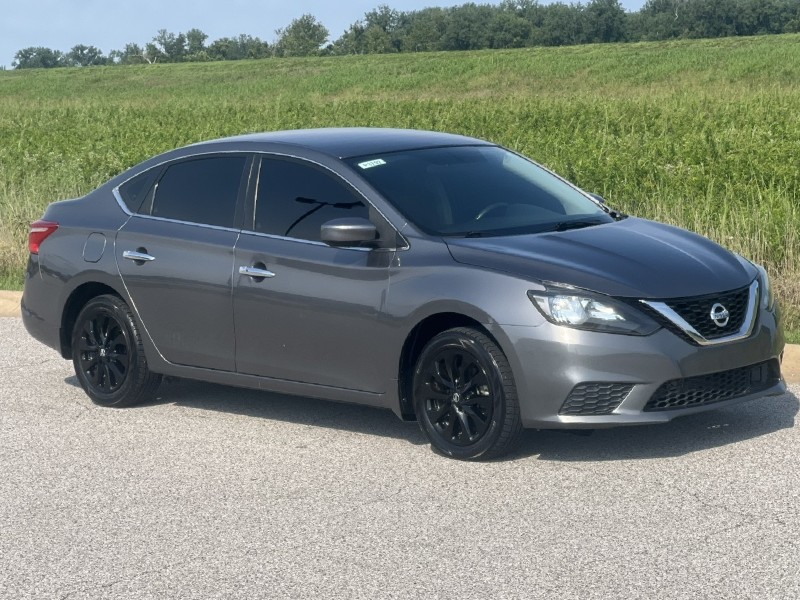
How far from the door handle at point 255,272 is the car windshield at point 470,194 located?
73cm

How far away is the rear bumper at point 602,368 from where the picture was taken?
634cm

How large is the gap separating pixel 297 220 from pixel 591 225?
Answer: 5.16 ft

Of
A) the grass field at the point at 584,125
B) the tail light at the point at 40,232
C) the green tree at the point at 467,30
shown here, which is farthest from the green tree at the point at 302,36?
the tail light at the point at 40,232

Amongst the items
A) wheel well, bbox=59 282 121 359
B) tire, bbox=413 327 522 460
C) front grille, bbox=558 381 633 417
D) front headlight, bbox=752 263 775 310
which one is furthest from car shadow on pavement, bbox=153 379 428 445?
front headlight, bbox=752 263 775 310

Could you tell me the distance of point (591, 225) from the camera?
7.43 meters

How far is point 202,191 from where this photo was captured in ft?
A: 26.3

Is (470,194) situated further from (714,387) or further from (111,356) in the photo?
(111,356)

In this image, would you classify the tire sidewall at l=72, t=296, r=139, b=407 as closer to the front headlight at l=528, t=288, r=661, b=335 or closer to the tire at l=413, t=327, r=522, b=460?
the tire at l=413, t=327, r=522, b=460

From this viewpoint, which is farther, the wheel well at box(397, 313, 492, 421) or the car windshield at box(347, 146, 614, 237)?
the car windshield at box(347, 146, 614, 237)

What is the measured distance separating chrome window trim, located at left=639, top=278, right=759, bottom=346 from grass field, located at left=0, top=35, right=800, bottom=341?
2443mm

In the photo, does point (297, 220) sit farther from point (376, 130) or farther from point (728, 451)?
point (728, 451)

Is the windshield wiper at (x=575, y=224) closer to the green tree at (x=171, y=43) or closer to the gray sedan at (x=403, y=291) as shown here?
the gray sedan at (x=403, y=291)

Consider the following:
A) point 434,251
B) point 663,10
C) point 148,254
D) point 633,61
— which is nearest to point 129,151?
point 148,254

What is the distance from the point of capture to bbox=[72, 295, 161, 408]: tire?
323 inches
